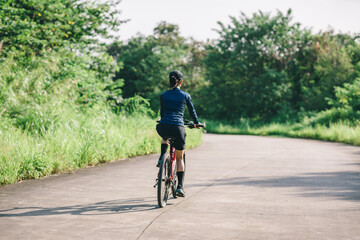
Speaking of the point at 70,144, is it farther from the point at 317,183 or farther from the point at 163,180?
the point at 317,183

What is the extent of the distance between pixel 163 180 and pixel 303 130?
2692 cm

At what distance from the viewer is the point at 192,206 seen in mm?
6969

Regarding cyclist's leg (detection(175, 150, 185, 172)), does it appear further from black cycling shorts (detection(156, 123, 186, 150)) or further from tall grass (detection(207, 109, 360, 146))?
tall grass (detection(207, 109, 360, 146))

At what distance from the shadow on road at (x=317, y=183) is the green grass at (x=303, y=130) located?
1265 cm

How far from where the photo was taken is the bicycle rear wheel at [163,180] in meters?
6.59

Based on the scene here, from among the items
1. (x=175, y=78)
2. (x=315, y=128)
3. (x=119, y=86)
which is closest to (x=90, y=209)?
(x=175, y=78)

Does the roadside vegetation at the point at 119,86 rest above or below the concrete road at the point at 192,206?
above

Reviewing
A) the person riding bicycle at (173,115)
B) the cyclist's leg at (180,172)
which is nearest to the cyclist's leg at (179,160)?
the cyclist's leg at (180,172)

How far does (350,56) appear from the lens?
39781 millimetres

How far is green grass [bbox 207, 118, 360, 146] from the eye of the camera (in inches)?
981

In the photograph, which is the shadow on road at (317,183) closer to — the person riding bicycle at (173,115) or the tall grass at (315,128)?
the person riding bicycle at (173,115)

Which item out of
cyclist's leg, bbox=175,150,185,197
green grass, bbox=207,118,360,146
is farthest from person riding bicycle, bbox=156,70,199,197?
green grass, bbox=207,118,360,146

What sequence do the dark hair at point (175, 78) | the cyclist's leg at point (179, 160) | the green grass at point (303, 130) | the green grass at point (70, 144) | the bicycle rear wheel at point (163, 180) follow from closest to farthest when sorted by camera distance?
the bicycle rear wheel at point (163, 180), the dark hair at point (175, 78), the cyclist's leg at point (179, 160), the green grass at point (70, 144), the green grass at point (303, 130)

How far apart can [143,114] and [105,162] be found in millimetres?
5925
